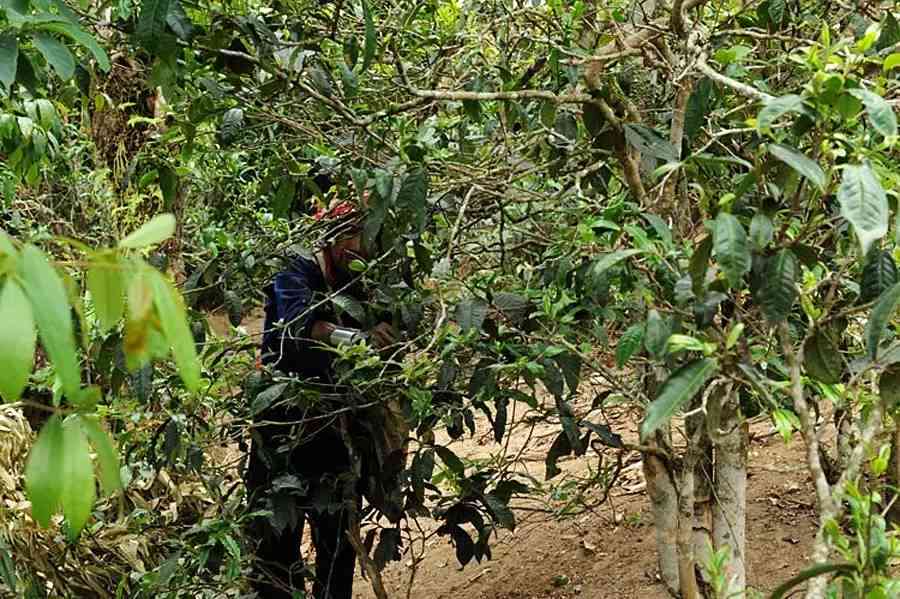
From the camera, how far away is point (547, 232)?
2801 mm

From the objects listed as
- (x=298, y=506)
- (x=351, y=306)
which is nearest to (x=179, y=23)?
(x=351, y=306)

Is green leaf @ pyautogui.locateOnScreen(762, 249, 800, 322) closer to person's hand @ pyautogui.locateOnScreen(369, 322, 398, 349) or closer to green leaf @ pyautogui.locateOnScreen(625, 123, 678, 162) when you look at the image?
green leaf @ pyautogui.locateOnScreen(625, 123, 678, 162)

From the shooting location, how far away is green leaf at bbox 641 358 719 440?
1302mm

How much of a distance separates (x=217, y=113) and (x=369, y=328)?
28.1 inches

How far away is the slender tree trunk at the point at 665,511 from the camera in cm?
273

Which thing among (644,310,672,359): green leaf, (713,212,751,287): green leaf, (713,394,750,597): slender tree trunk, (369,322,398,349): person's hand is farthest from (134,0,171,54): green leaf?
(713,394,750,597): slender tree trunk

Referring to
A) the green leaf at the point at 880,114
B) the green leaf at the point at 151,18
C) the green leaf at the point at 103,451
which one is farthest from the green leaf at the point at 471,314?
the green leaf at the point at 103,451

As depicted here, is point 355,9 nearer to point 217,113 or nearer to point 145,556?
point 217,113

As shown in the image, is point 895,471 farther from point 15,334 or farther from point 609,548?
point 15,334

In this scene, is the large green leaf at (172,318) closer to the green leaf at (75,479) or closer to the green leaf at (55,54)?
the green leaf at (75,479)

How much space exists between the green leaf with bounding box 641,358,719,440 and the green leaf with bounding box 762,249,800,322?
14 centimetres

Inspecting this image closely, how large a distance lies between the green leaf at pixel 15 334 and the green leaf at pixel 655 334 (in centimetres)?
115

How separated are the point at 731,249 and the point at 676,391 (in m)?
0.20

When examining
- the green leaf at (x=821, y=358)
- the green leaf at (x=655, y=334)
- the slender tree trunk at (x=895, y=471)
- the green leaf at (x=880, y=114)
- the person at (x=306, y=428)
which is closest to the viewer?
the green leaf at (x=880, y=114)
